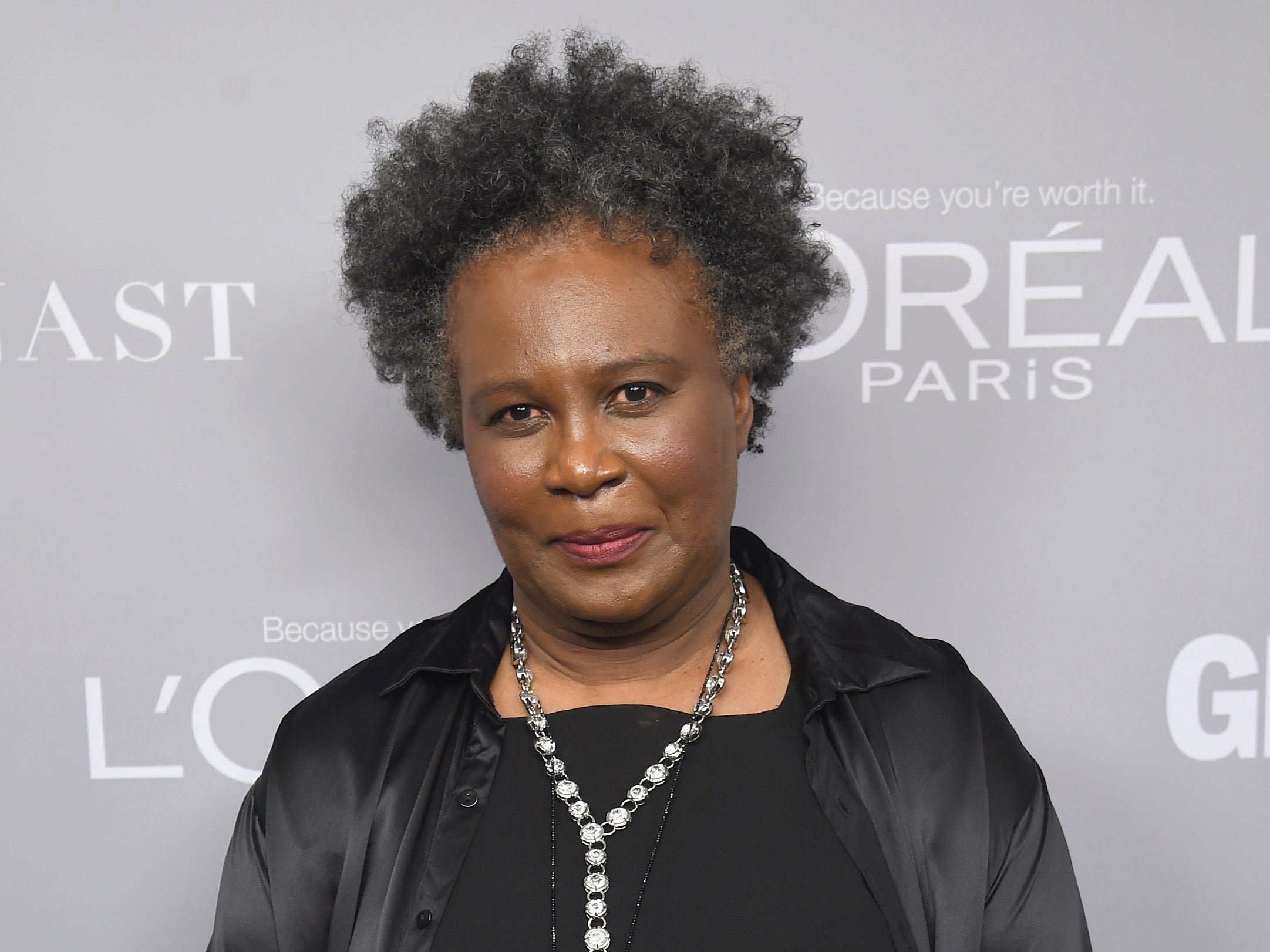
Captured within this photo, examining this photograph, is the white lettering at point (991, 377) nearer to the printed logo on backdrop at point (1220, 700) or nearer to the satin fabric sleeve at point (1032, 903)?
the printed logo on backdrop at point (1220, 700)

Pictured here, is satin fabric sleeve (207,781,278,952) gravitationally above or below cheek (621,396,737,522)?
below

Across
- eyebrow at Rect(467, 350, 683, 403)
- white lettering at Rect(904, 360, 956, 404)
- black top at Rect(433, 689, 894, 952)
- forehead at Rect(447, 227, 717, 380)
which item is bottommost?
black top at Rect(433, 689, 894, 952)

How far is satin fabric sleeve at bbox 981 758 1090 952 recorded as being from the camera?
41.1 inches

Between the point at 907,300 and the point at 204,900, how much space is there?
5.02 feet

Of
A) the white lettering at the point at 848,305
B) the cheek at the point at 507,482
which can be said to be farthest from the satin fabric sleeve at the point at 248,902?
the white lettering at the point at 848,305

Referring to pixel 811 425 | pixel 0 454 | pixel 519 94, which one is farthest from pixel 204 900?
pixel 519 94

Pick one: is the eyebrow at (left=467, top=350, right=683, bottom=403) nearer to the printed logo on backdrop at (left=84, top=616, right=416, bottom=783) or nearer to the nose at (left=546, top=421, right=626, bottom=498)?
the nose at (left=546, top=421, right=626, bottom=498)

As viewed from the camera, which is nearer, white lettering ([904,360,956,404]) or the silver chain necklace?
the silver chain necklace

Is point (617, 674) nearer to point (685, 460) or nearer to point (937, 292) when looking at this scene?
point (685, 460)

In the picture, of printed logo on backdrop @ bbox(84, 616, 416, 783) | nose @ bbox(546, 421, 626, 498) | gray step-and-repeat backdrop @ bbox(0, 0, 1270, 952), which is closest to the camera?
nose @ bbox(546, 421, 626, 498)

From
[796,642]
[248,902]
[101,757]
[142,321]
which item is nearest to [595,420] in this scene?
[796,642]

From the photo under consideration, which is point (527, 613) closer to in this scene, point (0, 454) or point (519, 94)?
point (519, 94)

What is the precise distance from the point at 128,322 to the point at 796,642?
3.85ft

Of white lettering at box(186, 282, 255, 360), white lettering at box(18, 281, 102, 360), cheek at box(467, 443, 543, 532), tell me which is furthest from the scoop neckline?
white lettering at box(18, 281, 102, 360)
